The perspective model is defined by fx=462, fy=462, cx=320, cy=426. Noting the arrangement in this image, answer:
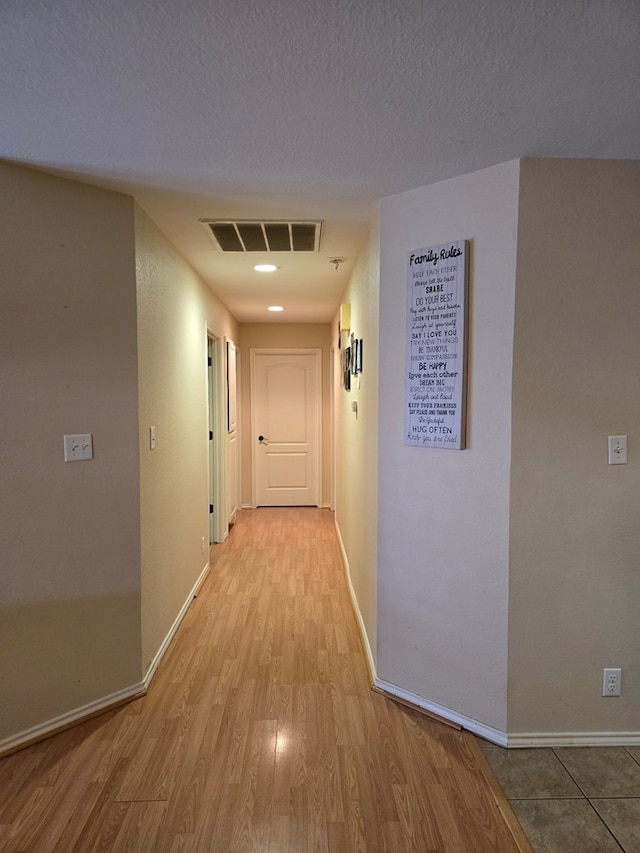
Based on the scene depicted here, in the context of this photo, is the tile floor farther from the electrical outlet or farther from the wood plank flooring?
the electrical outlet

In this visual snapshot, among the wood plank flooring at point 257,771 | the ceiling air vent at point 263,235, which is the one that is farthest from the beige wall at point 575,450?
the ceiling air vent at point 263,235

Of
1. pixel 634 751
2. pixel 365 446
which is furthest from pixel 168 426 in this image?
pixel 634 751

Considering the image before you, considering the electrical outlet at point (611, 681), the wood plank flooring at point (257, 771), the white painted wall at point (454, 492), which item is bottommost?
the wood plank flooring at point (257, 771)

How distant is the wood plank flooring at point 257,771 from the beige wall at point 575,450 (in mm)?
458

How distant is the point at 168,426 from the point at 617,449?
2176 mm

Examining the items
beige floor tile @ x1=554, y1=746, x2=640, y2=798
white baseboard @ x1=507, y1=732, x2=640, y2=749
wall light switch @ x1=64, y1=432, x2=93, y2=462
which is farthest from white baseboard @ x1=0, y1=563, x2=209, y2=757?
beige floor tile @ x1=554, y1=746, x2=640, y2=798

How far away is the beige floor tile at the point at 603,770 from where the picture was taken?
164cm

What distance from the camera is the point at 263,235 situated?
256 centimetres

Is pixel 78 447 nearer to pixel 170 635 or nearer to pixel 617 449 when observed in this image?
pixel 170 635

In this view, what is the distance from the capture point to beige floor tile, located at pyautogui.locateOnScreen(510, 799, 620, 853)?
144 centimetres

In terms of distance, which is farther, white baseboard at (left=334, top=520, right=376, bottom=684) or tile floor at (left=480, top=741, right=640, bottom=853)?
white baseboard at (left=334, top=520, right=376, bottom=684)

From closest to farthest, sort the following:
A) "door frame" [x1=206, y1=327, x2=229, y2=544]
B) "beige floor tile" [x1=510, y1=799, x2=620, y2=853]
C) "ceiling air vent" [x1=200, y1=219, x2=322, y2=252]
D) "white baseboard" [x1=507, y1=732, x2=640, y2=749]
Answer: "beige floor tile" [x1=510, y1=799, x2=620, y2=853] < "white baseboard" [x1=507, y1=732, x2=640, y2=749] < "ceiling air vent" [x1=200, y1=219, x2=322, y2=252] < "door frame" [x1=206, y1=327, x2=229, y2=544]

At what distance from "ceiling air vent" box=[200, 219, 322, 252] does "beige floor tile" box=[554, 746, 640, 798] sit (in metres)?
2.61

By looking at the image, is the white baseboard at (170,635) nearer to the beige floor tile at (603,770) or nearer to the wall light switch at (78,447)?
the wall light switch at (78,447)
